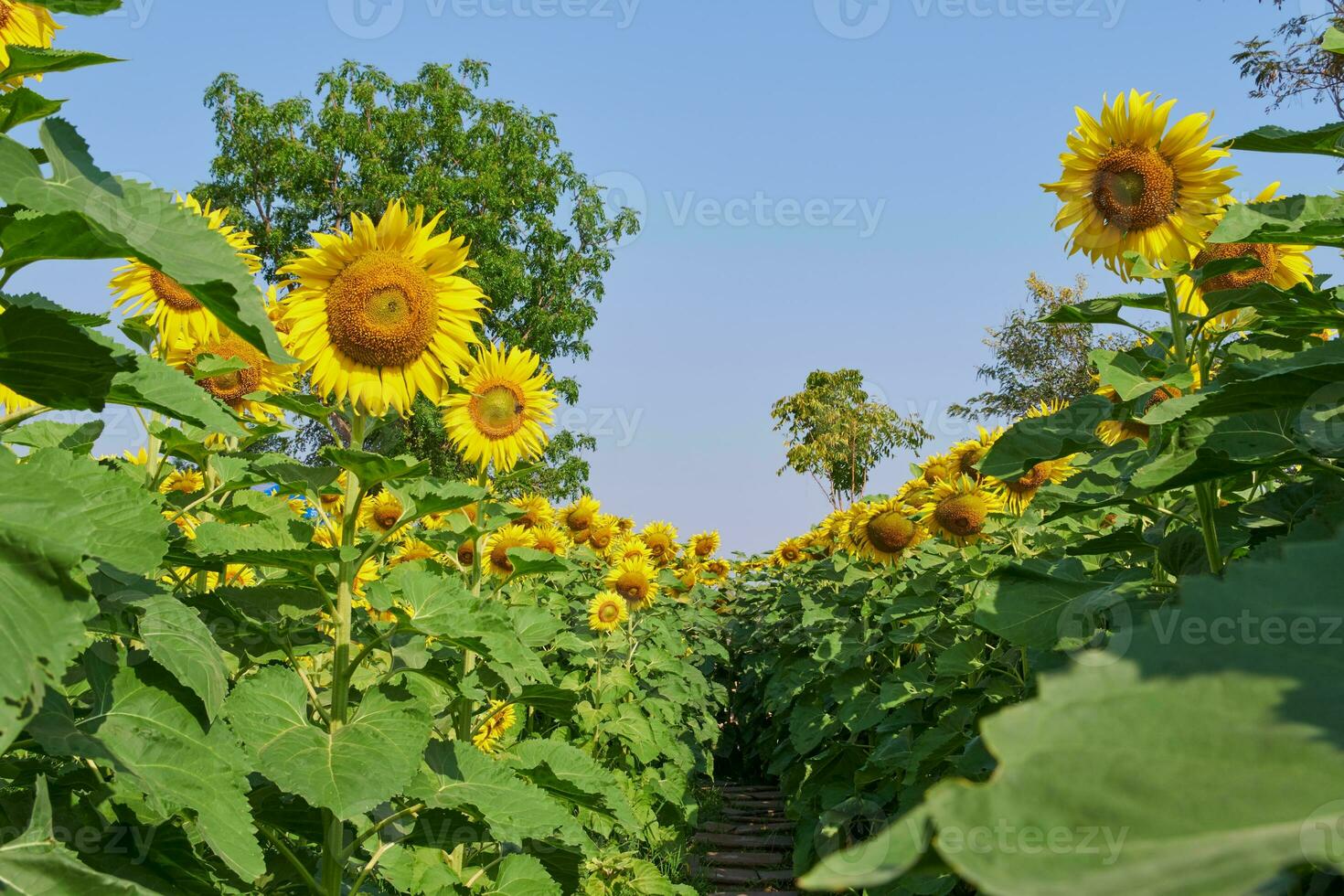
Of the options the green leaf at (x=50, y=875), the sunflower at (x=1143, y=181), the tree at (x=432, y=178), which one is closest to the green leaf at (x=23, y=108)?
the green leaf at (x=50, y=875)

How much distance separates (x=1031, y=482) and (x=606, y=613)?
3680 millimetres

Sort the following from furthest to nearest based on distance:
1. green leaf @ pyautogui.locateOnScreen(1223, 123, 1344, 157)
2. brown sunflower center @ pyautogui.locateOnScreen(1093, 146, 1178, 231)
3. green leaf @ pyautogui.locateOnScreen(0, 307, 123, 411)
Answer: brown sunflower center @ pyautogui.locateOnScreen(1093, 146, 1178, 231), green leaf @ pyautogui.locateOnScreen(1223, 123, 1344, 157), green leaf @ pyautogui.locateOnScreen(0, 307, 123, 411)

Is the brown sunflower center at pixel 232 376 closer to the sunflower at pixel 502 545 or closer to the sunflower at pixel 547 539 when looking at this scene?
the sunflower at pixel 502 545

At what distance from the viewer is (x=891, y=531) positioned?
22.8ft

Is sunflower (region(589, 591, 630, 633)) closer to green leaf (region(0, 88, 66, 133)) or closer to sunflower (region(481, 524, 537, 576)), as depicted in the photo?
sunflower (region(481, 524, 537, 576))

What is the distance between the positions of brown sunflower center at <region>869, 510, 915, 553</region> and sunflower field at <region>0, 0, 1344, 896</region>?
1072 mm

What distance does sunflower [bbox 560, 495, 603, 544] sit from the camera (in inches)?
366

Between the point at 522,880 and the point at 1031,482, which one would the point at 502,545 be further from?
the point at 1031,482

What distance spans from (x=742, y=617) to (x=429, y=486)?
38.4ft

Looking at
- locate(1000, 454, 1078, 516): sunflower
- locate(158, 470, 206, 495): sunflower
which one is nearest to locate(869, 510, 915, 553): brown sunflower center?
locate(1000, 454, 1078, 516): sunflower

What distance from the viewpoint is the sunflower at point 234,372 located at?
3412 mm

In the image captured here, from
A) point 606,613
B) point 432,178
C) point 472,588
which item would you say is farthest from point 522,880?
point 432,178

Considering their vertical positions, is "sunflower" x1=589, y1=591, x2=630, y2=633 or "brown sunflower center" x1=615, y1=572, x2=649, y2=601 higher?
"brown sunflower center" x1=615, y1=572, x2=649, y2=601

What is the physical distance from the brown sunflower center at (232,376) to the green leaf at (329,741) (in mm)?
1274
